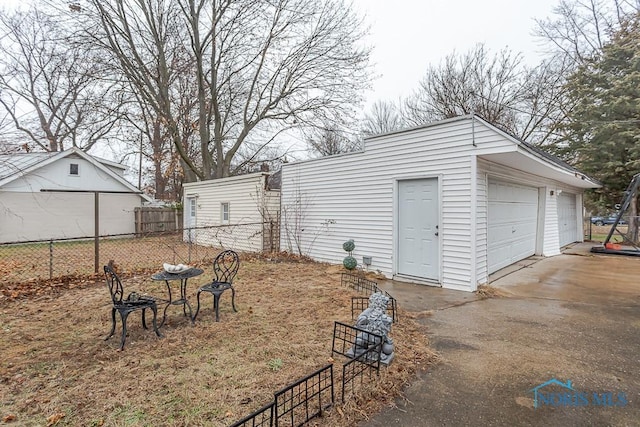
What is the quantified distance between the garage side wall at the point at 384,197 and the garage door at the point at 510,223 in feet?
3.44

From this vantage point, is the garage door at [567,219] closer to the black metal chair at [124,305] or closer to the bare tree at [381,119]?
the bare tree at [381,119]

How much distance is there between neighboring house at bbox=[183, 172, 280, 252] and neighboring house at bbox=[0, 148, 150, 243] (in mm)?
3346

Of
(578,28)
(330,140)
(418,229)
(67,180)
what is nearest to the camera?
(418,229)

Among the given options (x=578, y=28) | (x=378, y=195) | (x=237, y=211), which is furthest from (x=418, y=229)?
(x=578, y=28)

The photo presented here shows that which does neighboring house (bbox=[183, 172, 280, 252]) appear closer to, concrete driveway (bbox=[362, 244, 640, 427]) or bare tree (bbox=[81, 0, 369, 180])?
bare tree (bbox=[81, 0, 369, 180])

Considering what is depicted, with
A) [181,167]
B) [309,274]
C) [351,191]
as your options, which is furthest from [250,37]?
[309,274]

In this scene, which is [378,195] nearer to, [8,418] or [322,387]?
[322,387]

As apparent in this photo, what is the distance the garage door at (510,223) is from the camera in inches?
260

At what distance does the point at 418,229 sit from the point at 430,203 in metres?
0.57

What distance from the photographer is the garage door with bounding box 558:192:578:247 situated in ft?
35.7

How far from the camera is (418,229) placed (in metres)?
6.19

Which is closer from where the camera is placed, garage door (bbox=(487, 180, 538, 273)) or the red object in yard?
garage door (bbox=(487, 180, 538, 273))

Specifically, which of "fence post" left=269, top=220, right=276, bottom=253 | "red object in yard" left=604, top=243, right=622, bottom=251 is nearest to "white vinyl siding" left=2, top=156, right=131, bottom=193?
"fence post" left=269, top=220, right=276, bottom=253

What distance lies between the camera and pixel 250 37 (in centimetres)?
1238
